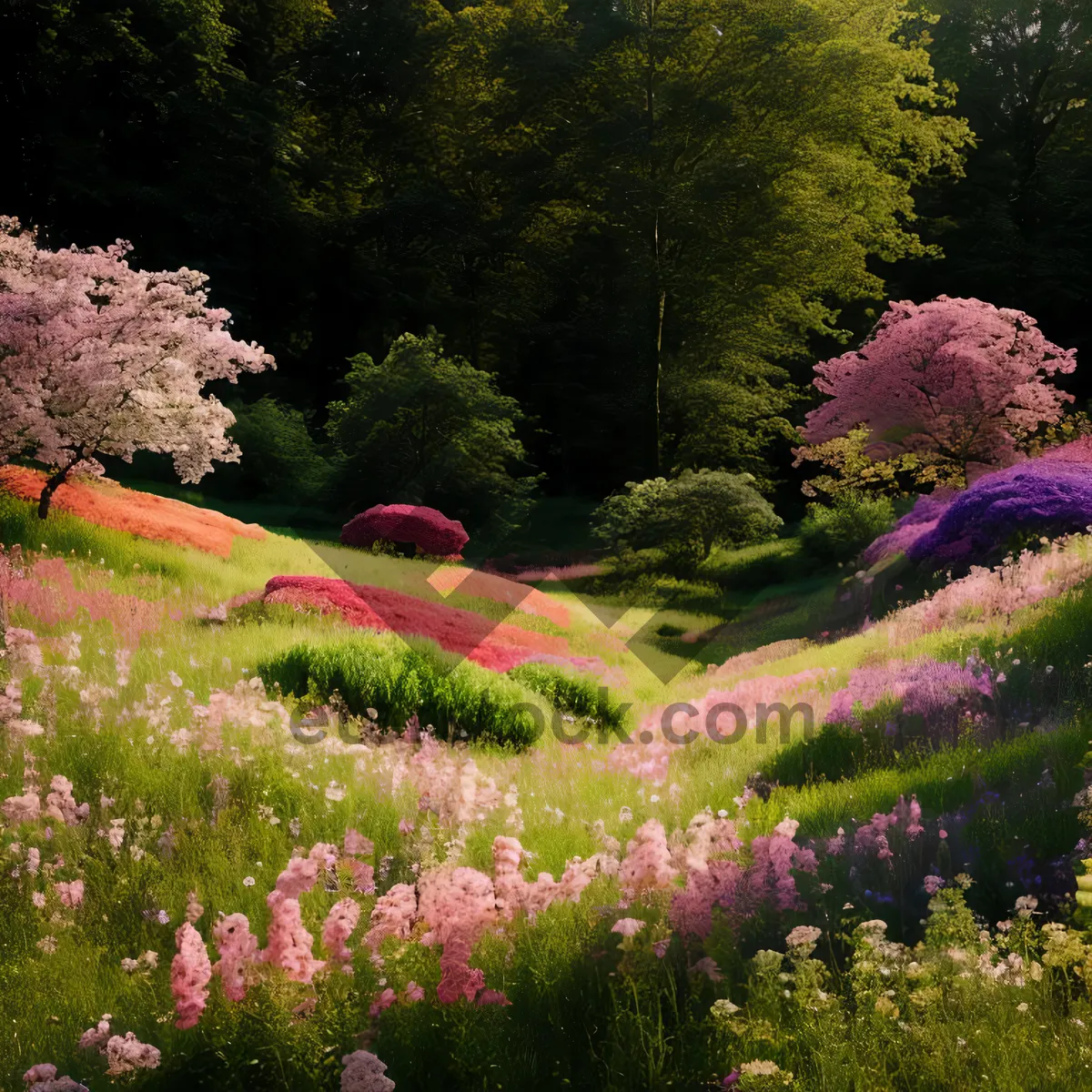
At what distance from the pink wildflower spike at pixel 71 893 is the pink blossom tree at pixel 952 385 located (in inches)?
702

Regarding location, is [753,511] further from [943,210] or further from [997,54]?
[997,54]

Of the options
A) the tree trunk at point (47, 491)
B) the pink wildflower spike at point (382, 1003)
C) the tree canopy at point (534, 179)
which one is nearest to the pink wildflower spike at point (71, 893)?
the pink wildflower spike at point (382, 1003)

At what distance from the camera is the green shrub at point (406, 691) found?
313 inches

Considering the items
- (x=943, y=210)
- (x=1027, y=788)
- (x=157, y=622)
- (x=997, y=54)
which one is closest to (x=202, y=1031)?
(x=1027, y=788)

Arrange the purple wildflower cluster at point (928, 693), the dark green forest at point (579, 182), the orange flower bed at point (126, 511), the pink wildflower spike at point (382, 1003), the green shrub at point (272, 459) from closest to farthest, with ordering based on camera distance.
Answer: the pink wildflower spike at point (382, 1003) → the purple wildflower cluster at point (928, 693) → the orange flower bed at point (126, 511) → the green shrub at point (272, 459) → the dark green forest at point (579, 182)

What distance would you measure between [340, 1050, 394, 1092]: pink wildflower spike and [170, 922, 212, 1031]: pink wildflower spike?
54 centimetres

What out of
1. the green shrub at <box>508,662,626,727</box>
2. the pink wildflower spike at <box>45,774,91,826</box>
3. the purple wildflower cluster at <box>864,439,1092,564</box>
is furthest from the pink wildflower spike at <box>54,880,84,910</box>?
the purple wildflower cluster at <box>864,439,1092,564</box>

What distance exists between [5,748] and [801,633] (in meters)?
11.9

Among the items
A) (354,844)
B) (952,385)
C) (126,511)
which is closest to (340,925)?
(354,844)

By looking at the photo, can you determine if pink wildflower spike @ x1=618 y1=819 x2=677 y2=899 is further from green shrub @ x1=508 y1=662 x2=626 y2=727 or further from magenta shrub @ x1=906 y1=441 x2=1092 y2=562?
magenta shrub @ x1=906 y1=441 x2=1092 y2=562

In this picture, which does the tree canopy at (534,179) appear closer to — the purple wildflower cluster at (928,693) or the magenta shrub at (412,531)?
the magenta shrub at (412,531)

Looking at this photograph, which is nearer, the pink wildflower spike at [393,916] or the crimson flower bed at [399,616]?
the pink wildflower spike at [393,916]

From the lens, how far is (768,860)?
3816 mm

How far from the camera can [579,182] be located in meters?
27.0
